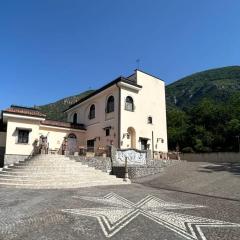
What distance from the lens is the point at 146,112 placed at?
26.7m

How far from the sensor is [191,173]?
17.6 m

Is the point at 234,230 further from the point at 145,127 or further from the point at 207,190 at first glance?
the point at 145,127

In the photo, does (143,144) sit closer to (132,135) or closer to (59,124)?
(132,135)

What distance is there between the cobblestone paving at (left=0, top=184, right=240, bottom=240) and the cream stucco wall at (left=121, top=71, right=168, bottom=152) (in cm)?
1439

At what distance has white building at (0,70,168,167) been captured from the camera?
22.0m

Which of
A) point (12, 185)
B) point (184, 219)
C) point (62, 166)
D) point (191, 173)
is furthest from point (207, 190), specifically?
point (12, 185)

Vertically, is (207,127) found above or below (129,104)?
above

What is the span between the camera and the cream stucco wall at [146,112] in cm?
2433

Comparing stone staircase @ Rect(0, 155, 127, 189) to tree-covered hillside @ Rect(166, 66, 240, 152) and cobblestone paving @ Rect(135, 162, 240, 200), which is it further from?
tree-covered hillside @ Rect(166, 66, 240, 152)

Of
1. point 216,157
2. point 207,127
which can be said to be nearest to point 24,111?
point 216,157

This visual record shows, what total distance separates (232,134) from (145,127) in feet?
63.4

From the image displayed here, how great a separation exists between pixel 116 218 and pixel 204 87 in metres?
101

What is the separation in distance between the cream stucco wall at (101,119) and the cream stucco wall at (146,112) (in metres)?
0.87

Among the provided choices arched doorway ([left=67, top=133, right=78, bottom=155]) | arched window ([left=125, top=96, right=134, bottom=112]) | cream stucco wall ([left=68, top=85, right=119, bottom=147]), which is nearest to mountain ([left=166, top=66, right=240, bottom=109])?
cream stucco wall ([left=68, top=85, right=119, bottom=147])
